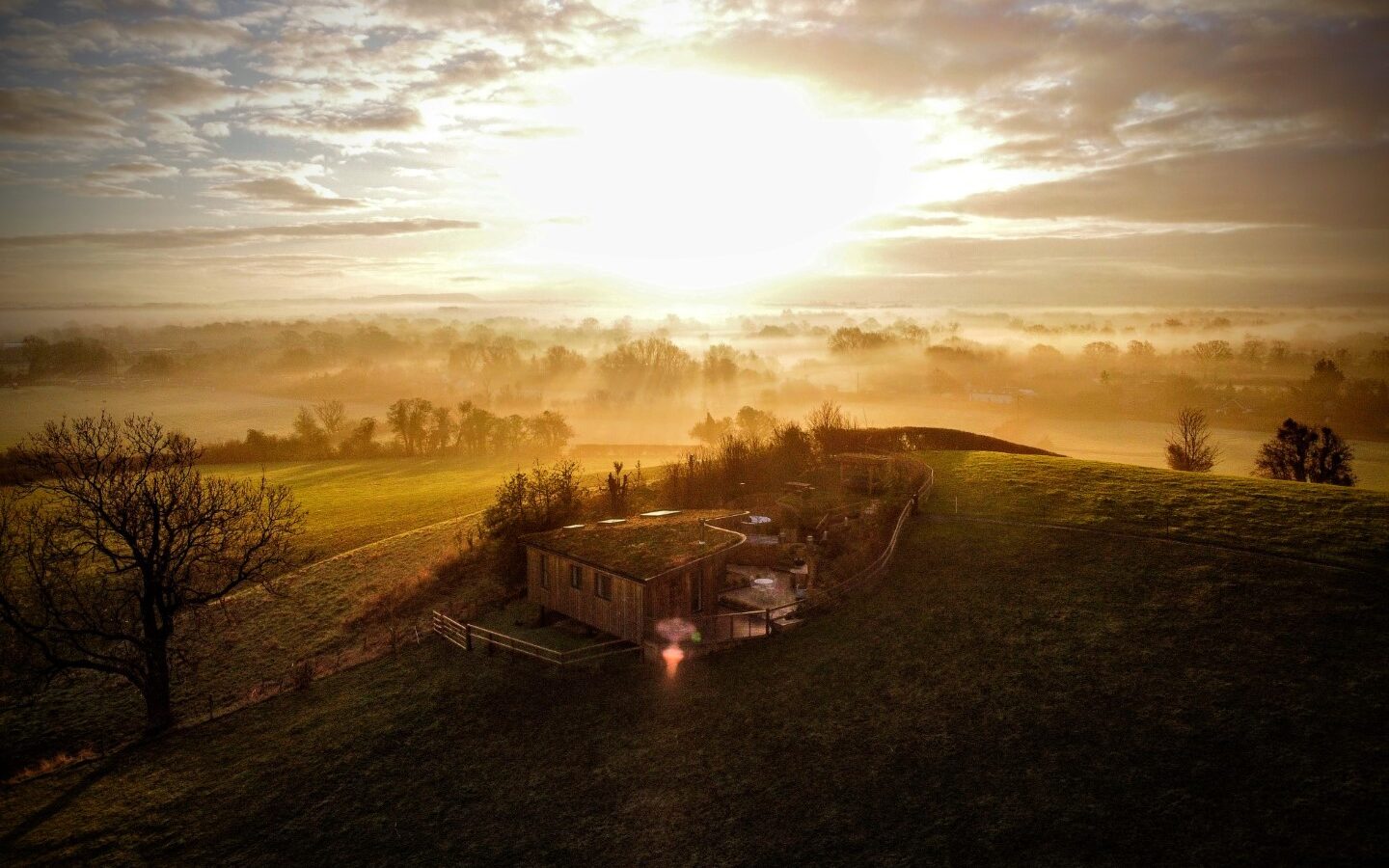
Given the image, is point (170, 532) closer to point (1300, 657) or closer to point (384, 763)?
point (384, 763)

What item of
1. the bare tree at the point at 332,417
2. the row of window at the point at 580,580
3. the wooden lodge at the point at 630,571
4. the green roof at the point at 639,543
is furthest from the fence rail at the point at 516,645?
the bare tree at the point at 332,417

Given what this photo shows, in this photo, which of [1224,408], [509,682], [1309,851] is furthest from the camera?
[1224,408]

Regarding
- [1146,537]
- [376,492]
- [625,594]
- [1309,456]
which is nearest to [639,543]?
[625,594]

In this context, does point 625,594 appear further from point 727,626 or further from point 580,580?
point 727,626

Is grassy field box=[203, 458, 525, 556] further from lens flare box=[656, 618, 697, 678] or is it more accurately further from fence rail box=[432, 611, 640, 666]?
lens flare box=[656, 618, 697, 678]

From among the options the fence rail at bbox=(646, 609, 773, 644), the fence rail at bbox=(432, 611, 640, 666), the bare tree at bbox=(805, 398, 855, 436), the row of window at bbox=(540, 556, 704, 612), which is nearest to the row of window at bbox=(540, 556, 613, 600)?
the row of window at bbox=(540, 556, 704, 612)

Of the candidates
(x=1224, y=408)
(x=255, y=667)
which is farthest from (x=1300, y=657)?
(x=1224, y=408)
